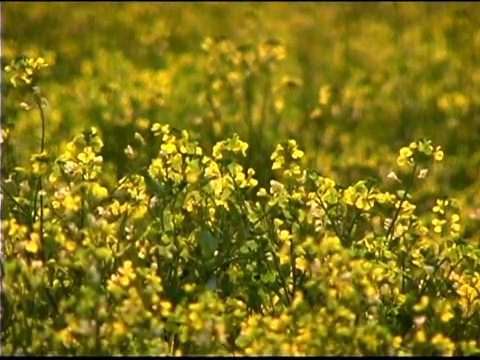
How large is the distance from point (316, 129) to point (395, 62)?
237cm

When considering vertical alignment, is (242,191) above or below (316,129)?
below

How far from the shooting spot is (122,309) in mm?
4316

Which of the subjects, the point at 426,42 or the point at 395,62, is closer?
the point at 395,62

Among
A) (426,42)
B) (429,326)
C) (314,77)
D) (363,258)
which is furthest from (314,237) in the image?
(426,42)

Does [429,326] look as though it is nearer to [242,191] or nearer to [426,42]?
[242,191]

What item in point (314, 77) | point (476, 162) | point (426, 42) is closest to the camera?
point (476, 162)

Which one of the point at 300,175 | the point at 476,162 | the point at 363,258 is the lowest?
the point at 363,258

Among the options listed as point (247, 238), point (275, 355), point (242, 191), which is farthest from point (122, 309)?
point (242, 191)

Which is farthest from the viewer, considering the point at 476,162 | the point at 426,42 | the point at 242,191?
the point at 426,42

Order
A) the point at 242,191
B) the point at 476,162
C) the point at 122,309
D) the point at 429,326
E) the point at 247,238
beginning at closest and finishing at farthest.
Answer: the point at 122,309 < the point at 429,326 < the point at 247,238 < the point at 242,191 < the point at 476,162

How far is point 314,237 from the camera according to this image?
5.09 meters

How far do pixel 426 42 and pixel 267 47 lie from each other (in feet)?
11.6

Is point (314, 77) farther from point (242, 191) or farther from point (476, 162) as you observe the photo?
point (242, 191)

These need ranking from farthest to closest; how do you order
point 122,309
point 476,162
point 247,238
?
point 476,162, point 247,238, point 122,309
